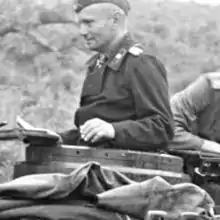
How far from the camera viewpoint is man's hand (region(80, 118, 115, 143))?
4.28m

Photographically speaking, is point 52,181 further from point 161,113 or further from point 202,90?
point 202,90

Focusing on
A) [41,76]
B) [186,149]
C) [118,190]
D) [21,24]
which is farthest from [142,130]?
[21,24]

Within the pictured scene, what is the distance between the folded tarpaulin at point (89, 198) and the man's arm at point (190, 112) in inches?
68.2

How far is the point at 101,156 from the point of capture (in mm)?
4223

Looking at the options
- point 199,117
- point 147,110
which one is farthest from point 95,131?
point 199,117

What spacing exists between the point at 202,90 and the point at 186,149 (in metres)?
0.42

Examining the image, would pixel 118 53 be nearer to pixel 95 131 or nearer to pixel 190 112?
pixel 95 131

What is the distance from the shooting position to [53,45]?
11484 mm

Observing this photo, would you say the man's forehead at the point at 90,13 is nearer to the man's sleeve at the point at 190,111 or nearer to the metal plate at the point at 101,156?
the metal plate at the point at 101,156

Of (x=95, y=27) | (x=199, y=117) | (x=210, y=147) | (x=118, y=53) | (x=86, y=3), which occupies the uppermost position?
(x=86, y=3)

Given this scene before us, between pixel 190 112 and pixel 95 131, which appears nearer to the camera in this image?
pixel 95 131

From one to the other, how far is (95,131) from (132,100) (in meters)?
0.30

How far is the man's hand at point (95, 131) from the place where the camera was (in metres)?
4.28

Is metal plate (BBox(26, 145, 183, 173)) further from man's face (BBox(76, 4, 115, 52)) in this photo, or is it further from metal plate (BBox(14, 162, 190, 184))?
man's face (BBox(76, 4, 115, 52))
